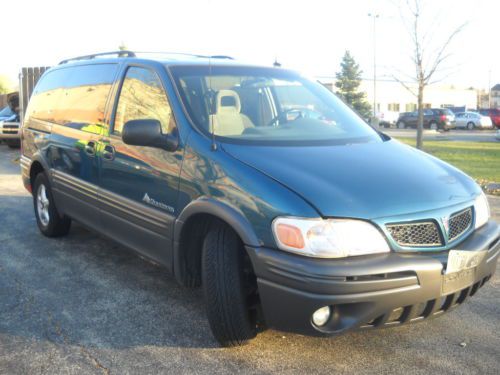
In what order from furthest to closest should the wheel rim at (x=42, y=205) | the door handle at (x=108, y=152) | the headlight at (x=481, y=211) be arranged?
the wheel rim at (x=42, y=205), the door handle at (x=108, y=152), the headlight at (x=481, y=211)

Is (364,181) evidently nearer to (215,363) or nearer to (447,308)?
(447,308)

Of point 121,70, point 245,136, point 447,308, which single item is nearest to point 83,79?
point 121,70

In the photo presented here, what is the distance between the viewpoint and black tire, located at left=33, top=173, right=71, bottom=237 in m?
5.63

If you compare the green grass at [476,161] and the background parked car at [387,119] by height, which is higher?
the background parked car at [387,119]

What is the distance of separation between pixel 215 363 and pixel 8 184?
811cm

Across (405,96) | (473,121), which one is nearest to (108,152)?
(473,121)

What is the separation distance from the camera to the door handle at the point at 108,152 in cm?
424

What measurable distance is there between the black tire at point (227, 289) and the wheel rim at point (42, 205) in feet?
10.5

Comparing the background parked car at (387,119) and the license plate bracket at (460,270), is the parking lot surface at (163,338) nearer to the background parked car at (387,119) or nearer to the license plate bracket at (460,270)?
the license plate bracket at (460,270)

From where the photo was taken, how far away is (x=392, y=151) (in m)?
3.70

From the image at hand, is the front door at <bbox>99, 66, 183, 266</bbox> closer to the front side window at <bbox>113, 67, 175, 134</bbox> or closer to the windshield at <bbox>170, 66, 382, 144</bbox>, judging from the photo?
the front side window at <bbox>113, 67, 175, 134</bbox>

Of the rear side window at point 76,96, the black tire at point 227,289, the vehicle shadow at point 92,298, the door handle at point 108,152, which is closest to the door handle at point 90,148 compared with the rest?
the rear side window at point 76,96

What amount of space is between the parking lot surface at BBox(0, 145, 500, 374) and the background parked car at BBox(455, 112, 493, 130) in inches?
1467

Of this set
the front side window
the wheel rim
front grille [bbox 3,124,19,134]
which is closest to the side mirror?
the front side window
